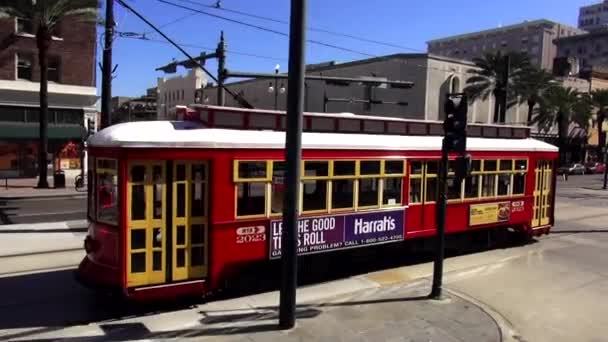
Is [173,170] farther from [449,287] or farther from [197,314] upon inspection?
[449,287]

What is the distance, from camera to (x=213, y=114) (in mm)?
8141

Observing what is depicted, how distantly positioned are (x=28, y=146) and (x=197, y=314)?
26.9 meters

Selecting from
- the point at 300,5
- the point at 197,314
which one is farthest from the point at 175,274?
the point at 300,5

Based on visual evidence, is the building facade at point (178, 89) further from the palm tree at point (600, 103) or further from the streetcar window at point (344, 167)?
the streetcar window at point (344, 167)

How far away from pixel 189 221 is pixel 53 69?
2796 cm

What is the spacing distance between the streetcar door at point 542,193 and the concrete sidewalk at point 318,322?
20.6 feet

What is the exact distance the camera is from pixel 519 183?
42.3ft

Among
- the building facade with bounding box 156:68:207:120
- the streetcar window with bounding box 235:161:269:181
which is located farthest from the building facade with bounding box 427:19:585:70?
the streetcar window with bounding box 235:161:269:181

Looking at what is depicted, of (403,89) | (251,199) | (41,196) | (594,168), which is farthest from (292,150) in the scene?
(594,168)

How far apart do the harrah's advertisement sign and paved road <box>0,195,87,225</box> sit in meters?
10.3

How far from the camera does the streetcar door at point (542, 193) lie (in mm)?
13664

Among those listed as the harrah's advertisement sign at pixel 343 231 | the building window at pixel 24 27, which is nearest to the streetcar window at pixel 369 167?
the harrah's advertisement sign at pixel 343 231

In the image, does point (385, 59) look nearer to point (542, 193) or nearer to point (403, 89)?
point (403, 89)

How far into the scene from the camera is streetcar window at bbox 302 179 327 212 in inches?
345
